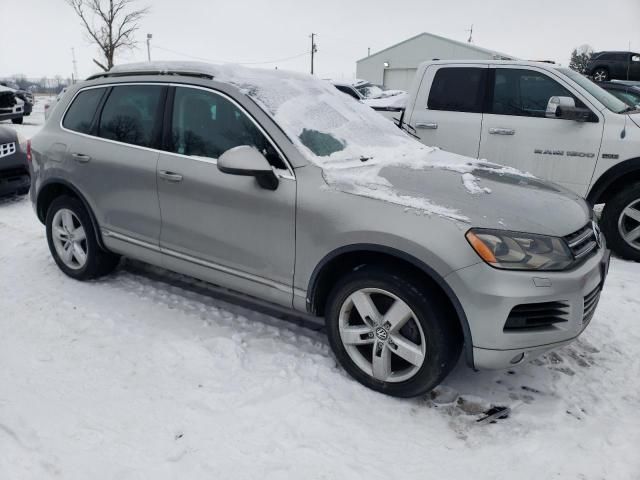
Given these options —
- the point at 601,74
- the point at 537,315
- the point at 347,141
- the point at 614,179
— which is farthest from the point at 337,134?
the point at 601,74

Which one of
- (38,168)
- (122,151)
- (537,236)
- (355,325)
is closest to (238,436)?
(355,325)

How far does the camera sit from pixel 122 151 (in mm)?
3789

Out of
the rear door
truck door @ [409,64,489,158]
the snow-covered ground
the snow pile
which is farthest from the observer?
truck door @ [409,64,489,158]

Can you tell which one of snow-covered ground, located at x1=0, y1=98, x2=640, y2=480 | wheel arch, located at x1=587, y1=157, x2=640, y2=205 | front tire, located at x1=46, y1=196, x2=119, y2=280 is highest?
wheel arch, located at x1=587, y1=157, x2=640, y2=205

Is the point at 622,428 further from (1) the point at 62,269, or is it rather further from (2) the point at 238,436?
(1) the point at 62,269

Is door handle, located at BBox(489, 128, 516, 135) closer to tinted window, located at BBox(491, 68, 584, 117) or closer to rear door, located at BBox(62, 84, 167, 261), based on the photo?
tinted window, located at BBox(491, 68, 584, 117)

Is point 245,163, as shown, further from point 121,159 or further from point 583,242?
point 583,242

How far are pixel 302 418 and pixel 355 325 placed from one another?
60 centimetres

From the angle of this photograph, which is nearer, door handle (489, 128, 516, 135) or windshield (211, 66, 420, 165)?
windshield (211, 66, 420, 165)

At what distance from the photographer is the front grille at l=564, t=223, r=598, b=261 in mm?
2645

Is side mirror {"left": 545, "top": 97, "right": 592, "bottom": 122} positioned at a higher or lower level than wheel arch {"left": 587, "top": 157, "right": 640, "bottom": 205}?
higher

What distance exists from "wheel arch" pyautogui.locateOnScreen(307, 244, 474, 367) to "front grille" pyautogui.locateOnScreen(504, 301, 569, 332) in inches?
8.6

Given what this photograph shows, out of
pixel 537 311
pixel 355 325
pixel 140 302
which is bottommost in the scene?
pixel 140 302

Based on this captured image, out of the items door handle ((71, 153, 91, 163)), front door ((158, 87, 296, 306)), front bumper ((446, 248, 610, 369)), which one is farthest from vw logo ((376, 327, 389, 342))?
door handle ((71, 153, 91, 163))
